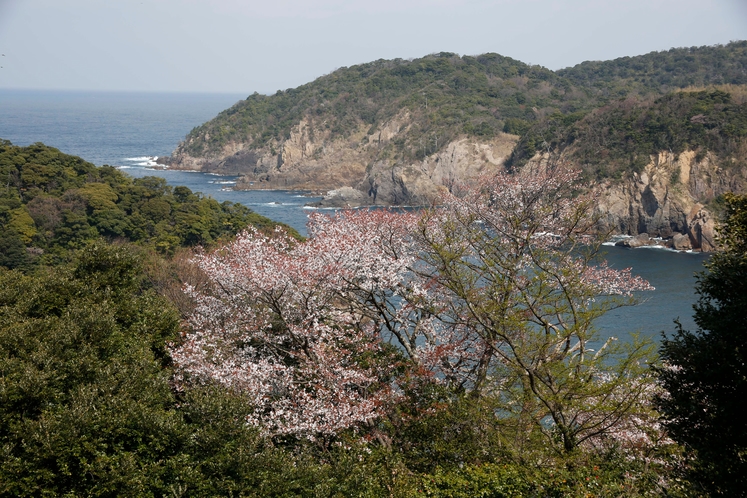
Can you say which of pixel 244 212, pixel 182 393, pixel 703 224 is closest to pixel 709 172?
pixel 703 224

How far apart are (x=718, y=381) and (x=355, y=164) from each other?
82.0 m

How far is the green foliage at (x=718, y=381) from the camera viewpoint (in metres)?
7.39

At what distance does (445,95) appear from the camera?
93.4m

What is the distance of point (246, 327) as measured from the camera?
1304 cm

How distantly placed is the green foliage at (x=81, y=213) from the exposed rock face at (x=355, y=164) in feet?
89.8

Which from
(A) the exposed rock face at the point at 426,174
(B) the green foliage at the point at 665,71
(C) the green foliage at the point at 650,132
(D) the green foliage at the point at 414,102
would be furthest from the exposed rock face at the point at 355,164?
→ (B) the green foliage at the point at 665,71

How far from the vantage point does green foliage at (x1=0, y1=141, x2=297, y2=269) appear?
32.8 m

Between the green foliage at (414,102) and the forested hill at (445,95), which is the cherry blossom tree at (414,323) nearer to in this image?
the forested hill at (445,95)

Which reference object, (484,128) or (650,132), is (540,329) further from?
(484,128)

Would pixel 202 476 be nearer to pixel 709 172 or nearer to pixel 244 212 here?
pixel 244 212

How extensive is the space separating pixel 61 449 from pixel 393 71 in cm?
10518

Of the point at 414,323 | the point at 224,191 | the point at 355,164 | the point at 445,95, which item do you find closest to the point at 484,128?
the point at 445,95

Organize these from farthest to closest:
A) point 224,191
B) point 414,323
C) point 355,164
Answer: point 355,164
point 224,191
point 414,323

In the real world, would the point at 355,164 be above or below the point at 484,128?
below
